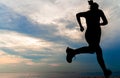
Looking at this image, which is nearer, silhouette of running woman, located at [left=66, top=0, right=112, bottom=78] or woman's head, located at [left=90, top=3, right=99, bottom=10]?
silhouette of running woman, located at [left=66, top=0, right=112, bottom=78]

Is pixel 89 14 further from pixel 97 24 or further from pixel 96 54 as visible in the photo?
pixel 96 54

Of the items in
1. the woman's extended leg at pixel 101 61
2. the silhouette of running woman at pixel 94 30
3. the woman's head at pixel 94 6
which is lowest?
the woman's extended leg at pixel 101 61

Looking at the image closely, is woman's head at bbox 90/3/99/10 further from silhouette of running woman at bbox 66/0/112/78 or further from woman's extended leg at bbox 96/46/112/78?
woman's extended leg at bbox 96/46/112/78

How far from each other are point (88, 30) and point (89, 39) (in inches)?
14.9

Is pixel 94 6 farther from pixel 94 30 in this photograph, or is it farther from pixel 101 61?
Answer: pixel 101 61

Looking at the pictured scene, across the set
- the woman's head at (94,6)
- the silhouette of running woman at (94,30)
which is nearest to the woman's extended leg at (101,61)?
the silhouette of running woman at (94,30)

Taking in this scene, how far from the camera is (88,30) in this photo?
13898mm

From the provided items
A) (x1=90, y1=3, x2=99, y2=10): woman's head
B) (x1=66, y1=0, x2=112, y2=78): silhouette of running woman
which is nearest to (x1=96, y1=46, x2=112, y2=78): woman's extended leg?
(x1=66, y1=0, x2=112, y2=78): silhouette of running woman

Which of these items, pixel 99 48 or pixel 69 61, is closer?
pixel 99 48

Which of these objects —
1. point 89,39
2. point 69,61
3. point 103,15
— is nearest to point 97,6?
point 103,15

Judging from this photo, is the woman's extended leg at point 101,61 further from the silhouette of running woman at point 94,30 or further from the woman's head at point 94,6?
the woman's head at point 94,6

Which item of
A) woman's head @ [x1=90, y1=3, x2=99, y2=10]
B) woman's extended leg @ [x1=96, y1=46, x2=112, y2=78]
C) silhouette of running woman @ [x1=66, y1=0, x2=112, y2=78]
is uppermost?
woman's head @ [x1=90, y1=3, x2=99, y2=10]

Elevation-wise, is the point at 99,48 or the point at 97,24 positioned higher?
the point at 97,24

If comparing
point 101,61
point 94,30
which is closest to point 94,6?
point 94,30
